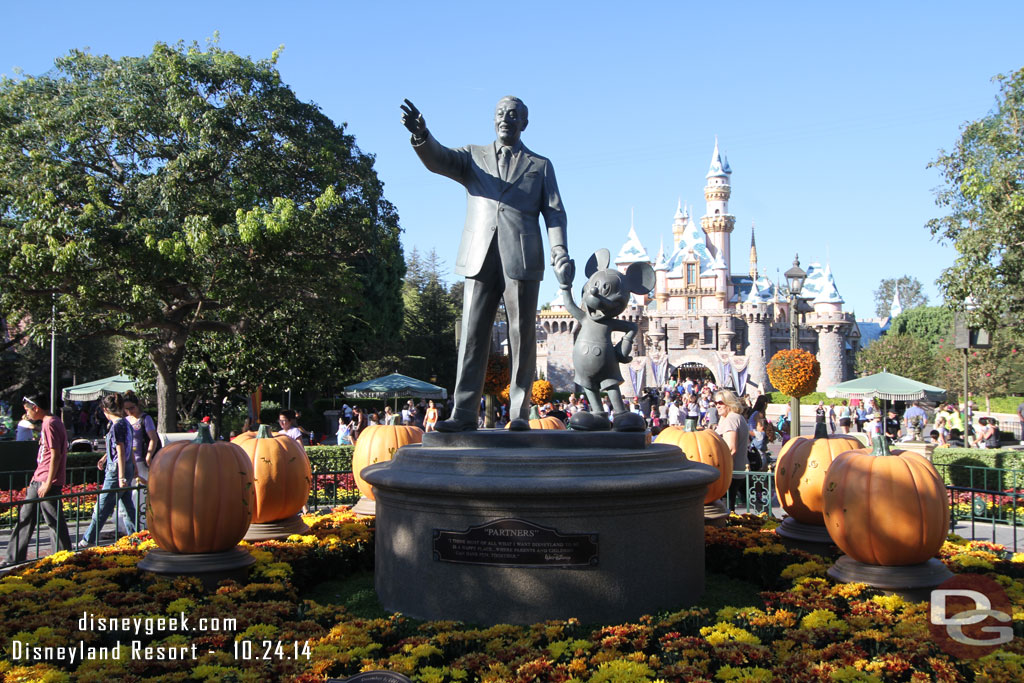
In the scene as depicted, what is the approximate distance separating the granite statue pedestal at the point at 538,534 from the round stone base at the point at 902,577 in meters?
1.01

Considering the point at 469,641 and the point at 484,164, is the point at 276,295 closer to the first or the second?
the point at 484,164

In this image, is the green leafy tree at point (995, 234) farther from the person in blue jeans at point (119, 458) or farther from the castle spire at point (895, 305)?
the castle spire at point (895, 305)

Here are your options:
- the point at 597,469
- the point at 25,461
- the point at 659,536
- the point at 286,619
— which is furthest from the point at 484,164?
the point at 25,461

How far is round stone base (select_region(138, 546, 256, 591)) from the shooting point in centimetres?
526

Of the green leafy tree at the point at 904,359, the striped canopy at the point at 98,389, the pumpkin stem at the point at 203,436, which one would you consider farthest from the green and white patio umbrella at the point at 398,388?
the green leafy tree at the point at 904,359

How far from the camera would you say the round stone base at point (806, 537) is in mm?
6125

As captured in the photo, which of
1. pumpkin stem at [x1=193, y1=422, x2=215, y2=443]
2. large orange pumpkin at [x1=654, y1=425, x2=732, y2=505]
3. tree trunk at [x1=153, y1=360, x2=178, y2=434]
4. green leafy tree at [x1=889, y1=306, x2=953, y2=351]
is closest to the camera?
pumpkin stem at [x1=193, y1=422, x2=215, y2=443]

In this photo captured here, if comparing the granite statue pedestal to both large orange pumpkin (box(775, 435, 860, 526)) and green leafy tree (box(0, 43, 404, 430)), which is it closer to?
large orange pumpkin (box(775, 435, 860, 526))

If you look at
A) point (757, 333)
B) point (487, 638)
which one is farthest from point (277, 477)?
point (757, 333)

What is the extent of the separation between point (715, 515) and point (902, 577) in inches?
103

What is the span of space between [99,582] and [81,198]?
14171mm

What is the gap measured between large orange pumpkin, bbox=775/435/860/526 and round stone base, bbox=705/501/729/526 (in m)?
0.86
